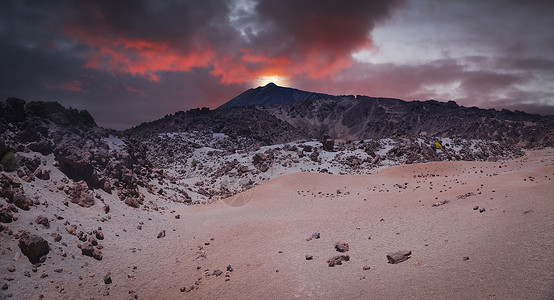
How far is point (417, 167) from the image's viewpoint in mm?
18297

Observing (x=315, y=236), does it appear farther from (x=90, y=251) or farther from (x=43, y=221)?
(x=43, y=221)

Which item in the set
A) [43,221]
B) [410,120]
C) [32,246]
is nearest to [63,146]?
[43,221]

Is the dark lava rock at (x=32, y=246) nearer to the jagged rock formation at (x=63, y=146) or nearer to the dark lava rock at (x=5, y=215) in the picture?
Answer: the dark lava rock at (x=5, y=215)

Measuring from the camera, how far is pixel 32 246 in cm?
513

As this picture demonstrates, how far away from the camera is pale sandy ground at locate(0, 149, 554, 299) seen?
12.9 feet

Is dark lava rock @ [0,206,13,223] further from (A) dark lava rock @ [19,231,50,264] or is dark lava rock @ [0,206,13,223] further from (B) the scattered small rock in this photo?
(B) the scattered small rock

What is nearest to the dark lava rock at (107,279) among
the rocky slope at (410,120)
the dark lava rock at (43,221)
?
the dark lava rock at (43,221)

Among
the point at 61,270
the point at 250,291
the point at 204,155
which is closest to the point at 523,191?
the point at 250,291

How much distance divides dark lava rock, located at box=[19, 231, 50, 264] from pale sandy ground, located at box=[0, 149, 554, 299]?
0.53ft

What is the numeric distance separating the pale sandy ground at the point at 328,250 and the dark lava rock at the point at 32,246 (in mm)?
163

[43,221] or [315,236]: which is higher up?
[43,221]

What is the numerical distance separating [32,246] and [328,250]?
5775 millimetres

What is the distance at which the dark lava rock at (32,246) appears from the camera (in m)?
5.10

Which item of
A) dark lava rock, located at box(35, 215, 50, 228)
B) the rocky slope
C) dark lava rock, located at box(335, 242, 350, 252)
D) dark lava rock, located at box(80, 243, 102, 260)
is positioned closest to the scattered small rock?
dark lava rock, located at box(335, 242, 350, 252)
